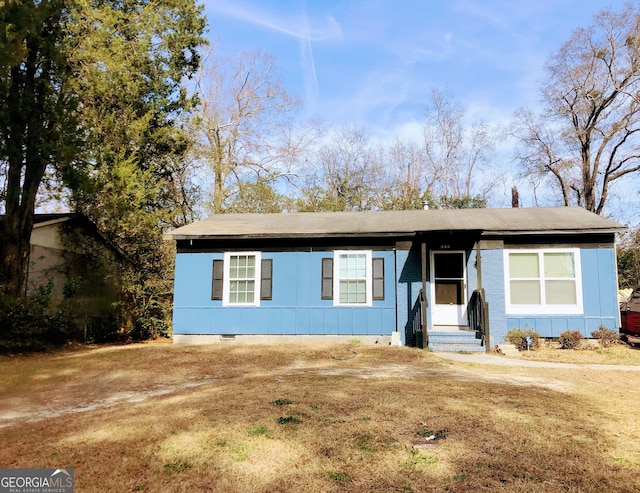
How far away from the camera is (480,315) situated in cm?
1082

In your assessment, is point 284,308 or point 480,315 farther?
point 284,308

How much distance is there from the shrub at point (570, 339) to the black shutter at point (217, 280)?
29.8 ft

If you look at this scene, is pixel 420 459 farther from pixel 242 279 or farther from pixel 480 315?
pixel 242 279

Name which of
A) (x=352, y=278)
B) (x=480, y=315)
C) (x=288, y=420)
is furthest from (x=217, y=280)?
(x=288, y=420)

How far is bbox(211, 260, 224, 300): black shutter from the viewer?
495 inches

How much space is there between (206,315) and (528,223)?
9.34m

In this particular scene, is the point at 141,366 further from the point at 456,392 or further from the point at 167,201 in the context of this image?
the point at 167,201

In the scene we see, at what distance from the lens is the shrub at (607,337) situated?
10570 mm

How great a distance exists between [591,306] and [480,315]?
9.58 ft

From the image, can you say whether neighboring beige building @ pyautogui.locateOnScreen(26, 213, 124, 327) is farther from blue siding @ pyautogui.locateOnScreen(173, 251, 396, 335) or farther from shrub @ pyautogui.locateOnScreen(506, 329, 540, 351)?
shrub @ pyautogui.locateOnScreen(506, 329, 540, 351)

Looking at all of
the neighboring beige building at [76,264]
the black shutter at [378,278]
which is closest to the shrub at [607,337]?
the black shutter at [378,278]

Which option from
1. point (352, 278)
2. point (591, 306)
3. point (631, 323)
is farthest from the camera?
point (352, 278)

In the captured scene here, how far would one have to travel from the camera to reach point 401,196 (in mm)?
29078

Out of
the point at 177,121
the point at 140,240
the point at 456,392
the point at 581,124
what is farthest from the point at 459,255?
the point at 581,124
